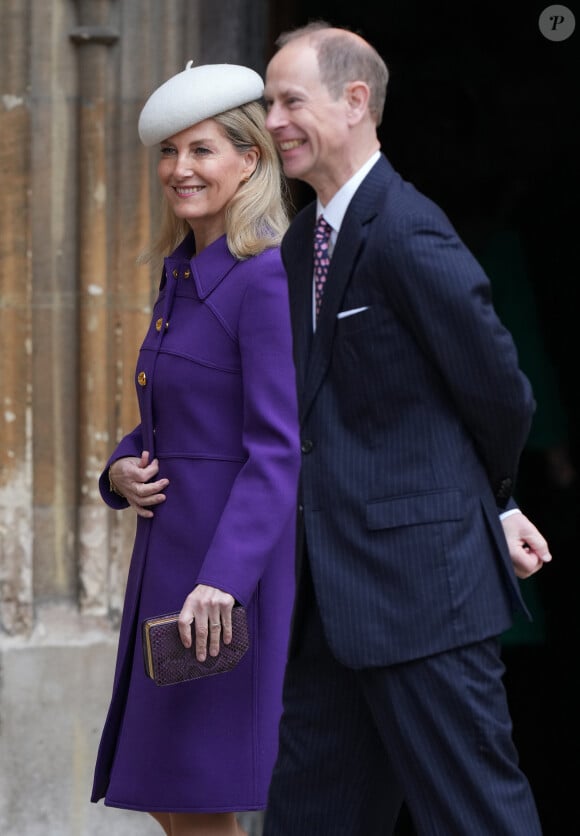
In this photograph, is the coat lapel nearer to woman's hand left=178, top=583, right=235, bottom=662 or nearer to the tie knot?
the tie knot

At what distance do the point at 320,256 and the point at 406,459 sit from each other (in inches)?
14.5

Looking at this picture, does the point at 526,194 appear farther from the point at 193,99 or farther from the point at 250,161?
the point at 193,99

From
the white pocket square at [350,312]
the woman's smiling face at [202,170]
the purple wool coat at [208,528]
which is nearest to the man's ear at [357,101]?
the white pocket square at [350,312]

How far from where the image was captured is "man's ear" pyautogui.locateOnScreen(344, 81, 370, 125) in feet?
8.25

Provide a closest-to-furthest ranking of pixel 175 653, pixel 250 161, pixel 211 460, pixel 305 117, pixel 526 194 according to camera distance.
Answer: pixel 305 117 < pixel 175 653 < pixel 211 460 < pixel 250 161 < pixel 526 194

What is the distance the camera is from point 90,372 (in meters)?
4.35

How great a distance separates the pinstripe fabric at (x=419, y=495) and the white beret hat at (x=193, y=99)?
717 millimetres

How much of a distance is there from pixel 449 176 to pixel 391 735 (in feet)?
8.46

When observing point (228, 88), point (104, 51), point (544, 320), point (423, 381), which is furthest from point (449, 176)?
Result: point (423, 381)

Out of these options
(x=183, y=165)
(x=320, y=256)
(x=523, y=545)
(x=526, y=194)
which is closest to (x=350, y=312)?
(x=320, y=256)

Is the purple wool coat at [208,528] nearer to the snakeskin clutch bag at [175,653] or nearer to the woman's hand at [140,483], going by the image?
→ the woman's hand at [140,483]

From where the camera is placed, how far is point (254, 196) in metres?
3.17

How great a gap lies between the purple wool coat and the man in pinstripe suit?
1.53ft

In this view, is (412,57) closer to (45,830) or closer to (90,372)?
(90,372)
